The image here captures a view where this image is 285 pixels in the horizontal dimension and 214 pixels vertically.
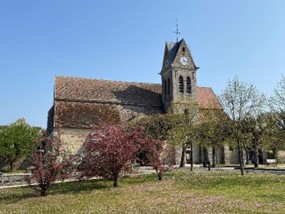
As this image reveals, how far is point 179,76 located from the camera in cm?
5188

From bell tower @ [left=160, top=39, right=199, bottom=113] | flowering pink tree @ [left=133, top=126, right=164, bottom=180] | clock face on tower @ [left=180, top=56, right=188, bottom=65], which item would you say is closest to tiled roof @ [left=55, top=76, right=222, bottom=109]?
bell tower @ [left=160, top=39, right=199, bottom=113]

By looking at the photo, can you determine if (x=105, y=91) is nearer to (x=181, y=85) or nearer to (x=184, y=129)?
(x=181, y=85)

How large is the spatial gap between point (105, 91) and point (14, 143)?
14.6 m

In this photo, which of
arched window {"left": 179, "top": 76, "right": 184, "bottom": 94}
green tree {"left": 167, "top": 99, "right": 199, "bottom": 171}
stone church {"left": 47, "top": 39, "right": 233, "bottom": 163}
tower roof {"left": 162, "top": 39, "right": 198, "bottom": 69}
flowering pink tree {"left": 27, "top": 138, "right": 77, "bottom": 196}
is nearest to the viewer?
flowering pink tree {"left": 27, "top": 138, "right": 77, "bottom": 196}

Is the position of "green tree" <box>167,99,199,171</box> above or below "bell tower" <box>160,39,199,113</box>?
below

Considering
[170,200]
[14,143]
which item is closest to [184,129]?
[170,200]

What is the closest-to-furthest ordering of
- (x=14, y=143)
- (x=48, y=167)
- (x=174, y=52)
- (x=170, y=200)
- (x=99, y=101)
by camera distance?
1. (x=170, y=200)
2. (x=48, y=167)
3. (x=14, y=143)
4. (x=99, y=101)
5. (x=174, y=52)

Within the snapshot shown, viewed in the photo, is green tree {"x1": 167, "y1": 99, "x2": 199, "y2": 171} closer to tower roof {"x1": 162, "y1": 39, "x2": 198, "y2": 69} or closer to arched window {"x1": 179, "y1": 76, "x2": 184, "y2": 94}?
arched window {"x1": 179, "y1": 76, "x2": 184, "y2": 94}

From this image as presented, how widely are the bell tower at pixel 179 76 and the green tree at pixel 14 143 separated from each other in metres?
19.9

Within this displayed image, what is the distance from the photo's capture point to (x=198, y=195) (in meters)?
16.2

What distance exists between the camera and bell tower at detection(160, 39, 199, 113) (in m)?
50.9

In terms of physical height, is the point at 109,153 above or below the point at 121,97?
below

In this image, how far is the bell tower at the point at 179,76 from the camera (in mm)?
50947

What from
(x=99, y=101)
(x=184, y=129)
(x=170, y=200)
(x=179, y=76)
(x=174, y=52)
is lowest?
(x=170, y=200)
